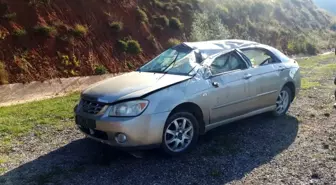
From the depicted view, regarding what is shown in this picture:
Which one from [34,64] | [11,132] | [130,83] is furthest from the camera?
[34,64]

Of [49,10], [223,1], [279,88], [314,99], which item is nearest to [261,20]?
[223,1]

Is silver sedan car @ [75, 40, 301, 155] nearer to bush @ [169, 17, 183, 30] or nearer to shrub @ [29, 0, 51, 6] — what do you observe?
shrub @ [29, 0, 51, 6]

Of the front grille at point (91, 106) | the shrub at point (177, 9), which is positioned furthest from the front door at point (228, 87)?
the shrub at point (177, 9)

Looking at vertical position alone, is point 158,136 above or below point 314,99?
above

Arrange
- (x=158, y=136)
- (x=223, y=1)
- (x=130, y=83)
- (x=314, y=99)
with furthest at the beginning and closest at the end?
(x=223, y=1) < (x=314, y=99) < (x=130, y=83) < (x=158, y=136)

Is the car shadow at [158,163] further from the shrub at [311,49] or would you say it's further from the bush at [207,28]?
the shrub at [311,49]

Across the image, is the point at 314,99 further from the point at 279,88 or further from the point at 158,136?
the point at 158,136

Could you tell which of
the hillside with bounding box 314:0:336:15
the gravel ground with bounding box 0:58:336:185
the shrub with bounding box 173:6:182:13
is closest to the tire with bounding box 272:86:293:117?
the gravel ground with bounding box 0:58:336:185

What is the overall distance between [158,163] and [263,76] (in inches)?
103

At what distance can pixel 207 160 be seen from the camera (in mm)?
5078

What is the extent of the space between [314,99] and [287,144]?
365 centimetres

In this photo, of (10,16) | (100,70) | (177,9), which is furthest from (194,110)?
(177,9)

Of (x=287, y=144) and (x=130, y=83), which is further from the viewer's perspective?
(x=287, y=144)

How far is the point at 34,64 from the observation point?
11.9 meters
